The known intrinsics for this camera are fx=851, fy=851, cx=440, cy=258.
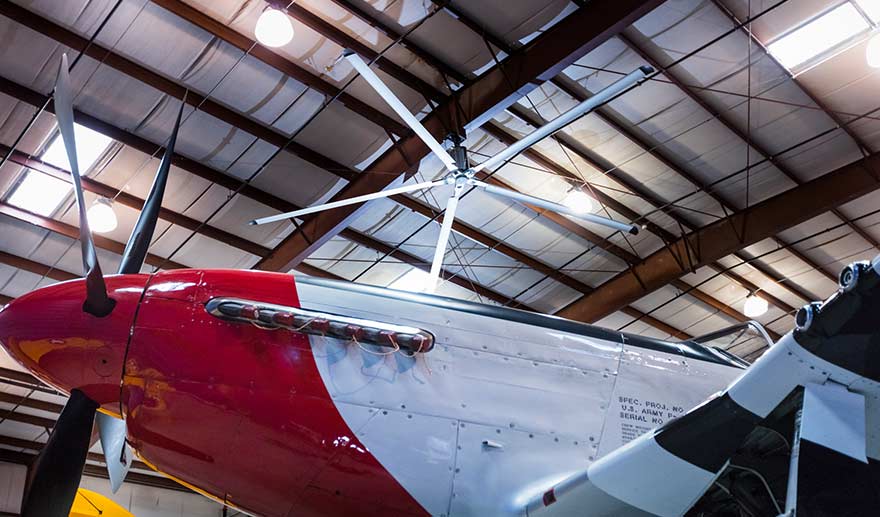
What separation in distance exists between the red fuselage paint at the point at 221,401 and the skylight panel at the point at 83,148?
1037 centimetres

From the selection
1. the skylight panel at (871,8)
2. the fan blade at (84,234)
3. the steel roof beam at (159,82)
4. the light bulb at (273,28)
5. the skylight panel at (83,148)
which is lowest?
the fan blade at (84,234)

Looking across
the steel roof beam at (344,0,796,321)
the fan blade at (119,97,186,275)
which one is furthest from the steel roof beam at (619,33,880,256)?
the fan blade at (119,97,186,275)

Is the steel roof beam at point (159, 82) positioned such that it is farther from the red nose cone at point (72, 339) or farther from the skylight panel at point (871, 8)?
the skylight panel at point (871, 8)

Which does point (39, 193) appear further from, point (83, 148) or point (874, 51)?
point (874, 51)

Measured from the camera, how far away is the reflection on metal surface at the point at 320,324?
5352 millimetres

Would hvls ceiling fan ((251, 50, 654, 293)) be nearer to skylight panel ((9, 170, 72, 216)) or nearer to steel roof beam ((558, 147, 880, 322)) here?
steel roof beam ((558, 147, 880, 322))

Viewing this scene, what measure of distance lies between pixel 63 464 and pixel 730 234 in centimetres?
1484

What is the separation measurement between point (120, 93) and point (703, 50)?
9.67m

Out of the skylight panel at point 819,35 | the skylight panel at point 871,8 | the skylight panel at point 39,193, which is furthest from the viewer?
the skylight panel at point 39,193

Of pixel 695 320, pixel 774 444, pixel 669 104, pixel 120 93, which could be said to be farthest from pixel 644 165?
pixel 774 444

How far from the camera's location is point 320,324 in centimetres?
538

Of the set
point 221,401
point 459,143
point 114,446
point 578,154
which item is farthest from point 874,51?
point 114,446

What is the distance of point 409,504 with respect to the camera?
5301 millimetres

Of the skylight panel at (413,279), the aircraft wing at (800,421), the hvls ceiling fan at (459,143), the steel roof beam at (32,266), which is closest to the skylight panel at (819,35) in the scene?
the hvls ceiling fan at (459,143)
